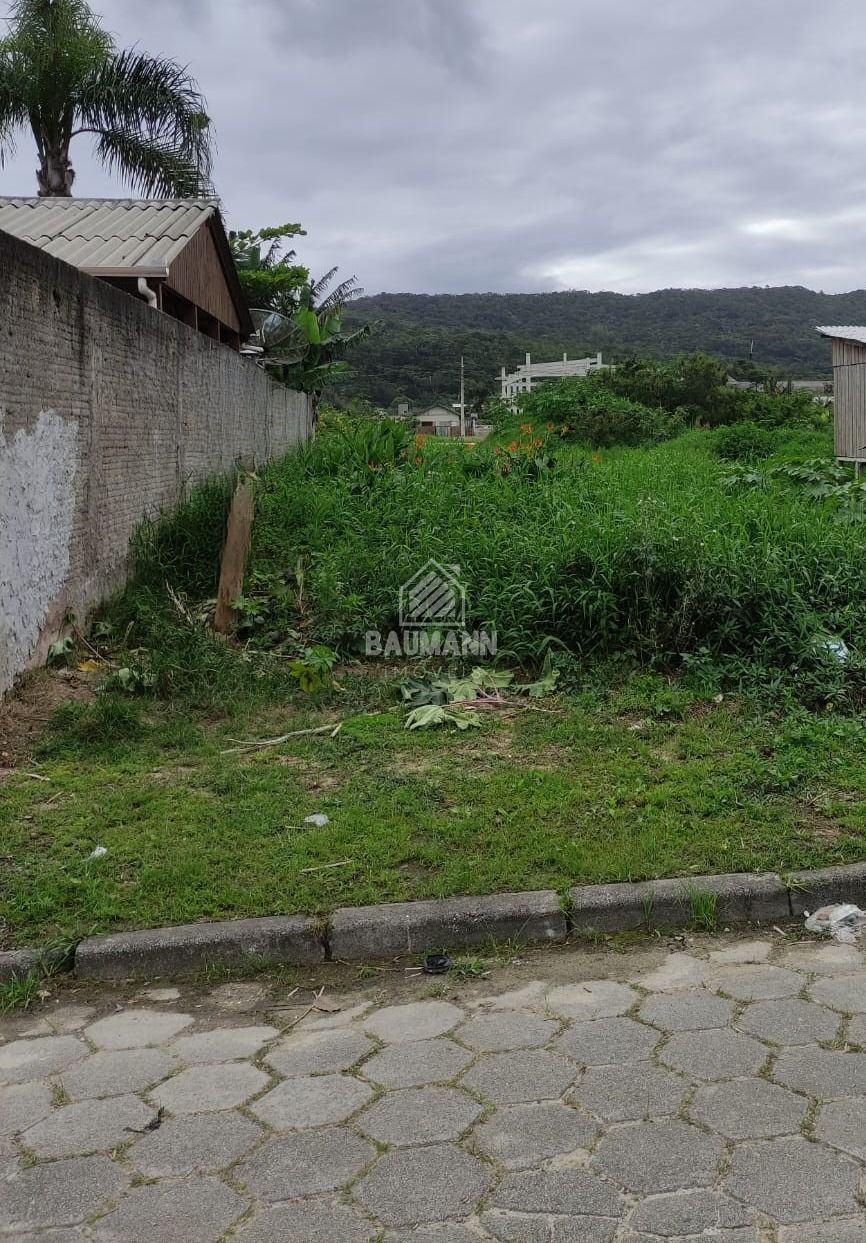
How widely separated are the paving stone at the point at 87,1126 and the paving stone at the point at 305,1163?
322 millimetres

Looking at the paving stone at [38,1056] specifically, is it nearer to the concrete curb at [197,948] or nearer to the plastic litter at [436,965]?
the concrete curb at [197,948]

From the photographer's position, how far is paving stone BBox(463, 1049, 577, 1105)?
2328 millimetres

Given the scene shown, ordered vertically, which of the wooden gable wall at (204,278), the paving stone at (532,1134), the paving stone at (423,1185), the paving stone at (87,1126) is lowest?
the paving stone at (87,1126)

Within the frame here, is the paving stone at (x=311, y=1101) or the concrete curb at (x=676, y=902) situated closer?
the paving stone at (x=311, y=1101)

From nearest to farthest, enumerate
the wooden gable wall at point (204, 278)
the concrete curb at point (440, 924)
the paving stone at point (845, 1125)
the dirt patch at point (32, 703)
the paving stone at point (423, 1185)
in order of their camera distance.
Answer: the paving stone at point (423, 1185) → the paving stone at point (845, 1125) → the concrete curb at point (440, 924) → the dirt patch at point (32, 703) → the wooden gable wall at point (204, 278)

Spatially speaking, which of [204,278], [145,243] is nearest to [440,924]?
[145,243]

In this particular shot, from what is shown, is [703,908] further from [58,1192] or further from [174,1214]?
[58,1192]

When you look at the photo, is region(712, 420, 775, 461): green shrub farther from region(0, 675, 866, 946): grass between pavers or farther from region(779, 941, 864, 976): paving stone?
region(779, 941, 864, 976): paving stone

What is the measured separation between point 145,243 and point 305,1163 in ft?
37.3

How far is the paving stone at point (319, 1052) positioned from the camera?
2477mm

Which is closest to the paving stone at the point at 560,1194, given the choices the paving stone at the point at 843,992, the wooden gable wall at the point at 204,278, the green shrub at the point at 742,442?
the paving stone at the point at 843,992

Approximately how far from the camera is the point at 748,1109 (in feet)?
7.36

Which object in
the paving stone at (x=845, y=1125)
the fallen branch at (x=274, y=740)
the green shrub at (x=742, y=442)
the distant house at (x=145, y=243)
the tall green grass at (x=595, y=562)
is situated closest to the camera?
the paving stone at (x=845, y=1125)

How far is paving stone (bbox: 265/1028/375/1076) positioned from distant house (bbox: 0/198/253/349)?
954cm
